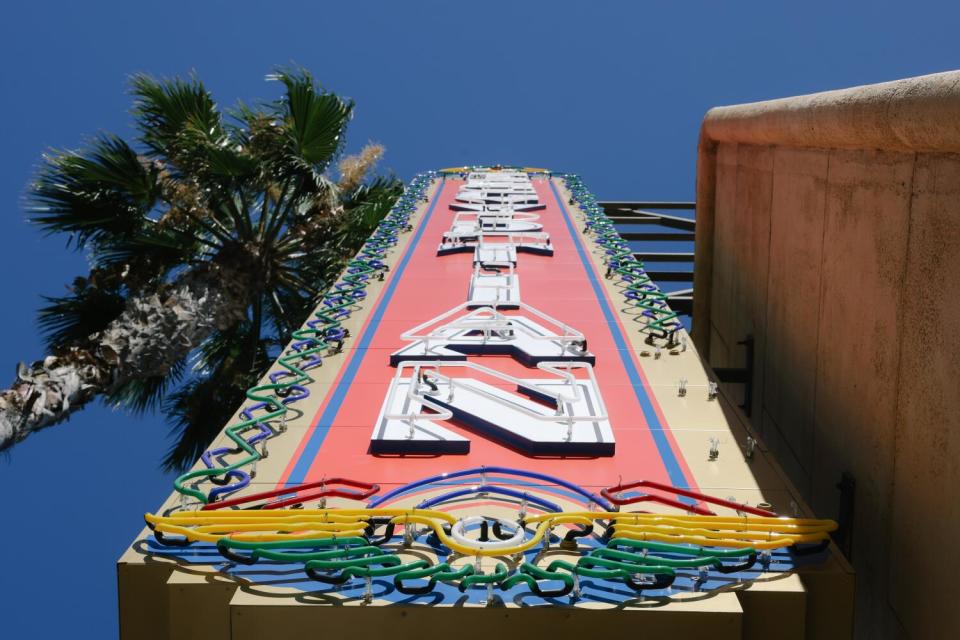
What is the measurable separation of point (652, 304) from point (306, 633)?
7079mm

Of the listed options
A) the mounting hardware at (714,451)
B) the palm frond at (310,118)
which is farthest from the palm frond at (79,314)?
the mounting hardware at (714,451)

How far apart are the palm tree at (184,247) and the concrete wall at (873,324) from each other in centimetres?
Result: 738

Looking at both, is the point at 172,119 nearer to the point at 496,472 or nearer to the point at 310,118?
the point at 310,118

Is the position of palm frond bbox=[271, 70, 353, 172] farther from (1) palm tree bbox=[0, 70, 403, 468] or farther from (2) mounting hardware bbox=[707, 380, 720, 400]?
(2) mounting hardware bbox=[707, 380, 720, 400]

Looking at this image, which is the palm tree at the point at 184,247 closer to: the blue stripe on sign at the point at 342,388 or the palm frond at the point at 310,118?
the palm frond at the point at 310,118

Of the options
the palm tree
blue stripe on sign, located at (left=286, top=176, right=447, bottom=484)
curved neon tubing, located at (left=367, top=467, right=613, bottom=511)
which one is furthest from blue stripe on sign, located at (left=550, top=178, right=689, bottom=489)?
the palm tree

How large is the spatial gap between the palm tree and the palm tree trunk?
2cm

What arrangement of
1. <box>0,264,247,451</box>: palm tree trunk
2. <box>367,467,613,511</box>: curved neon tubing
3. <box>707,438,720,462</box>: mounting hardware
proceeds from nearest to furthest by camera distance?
<box>367,467,613,511</box>: curved neon tubing < <box>707,438,720,462</box>: mounting hardware < <box>0,264,247,451</box>: palm tree trunk

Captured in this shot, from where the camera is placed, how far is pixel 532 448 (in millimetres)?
7758

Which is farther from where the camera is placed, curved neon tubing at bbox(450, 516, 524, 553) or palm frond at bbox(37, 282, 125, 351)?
palm frond at bbox(37, 282, 125, 351)

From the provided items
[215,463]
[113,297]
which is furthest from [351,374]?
[113,297]

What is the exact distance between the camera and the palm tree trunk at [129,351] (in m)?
13.0

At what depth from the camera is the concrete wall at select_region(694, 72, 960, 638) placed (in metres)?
6.46

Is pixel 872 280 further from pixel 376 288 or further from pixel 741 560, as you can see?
pixel 376 288
